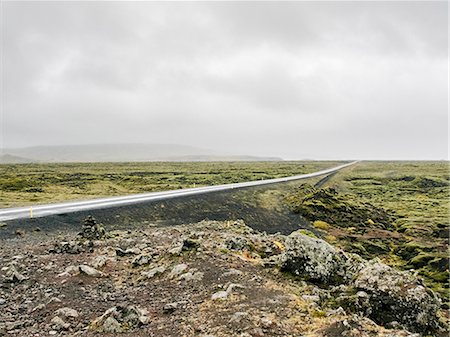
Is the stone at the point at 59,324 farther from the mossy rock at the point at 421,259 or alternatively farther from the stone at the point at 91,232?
the mossy rock at the point at 421,259

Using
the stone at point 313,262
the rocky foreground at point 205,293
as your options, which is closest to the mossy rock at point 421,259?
the rocky foreground at point 205,293

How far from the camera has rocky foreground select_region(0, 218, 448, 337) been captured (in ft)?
28.6

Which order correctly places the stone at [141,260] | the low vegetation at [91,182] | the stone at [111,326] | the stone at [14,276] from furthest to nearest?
the low vegetation at [91,182], the stone at [141,260], the stone at [14,276], the stone at [111,326]

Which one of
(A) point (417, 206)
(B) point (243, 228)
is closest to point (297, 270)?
(B) point (243, 228)

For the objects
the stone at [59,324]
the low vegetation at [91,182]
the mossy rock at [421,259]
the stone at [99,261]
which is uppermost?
the stone at [99,261]

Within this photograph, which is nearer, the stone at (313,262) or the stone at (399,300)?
the stone at (399,300)

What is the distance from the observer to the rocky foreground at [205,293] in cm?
871

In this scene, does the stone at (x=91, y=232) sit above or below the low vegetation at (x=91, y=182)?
above

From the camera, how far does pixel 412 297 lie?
406 inches

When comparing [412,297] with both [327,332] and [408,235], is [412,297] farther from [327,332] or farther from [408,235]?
[408,235]

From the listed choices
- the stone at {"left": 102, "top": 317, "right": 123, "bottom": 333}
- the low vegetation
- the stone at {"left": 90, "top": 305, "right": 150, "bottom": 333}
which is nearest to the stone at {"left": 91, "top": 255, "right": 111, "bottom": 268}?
the stone at {"left": 90, "top": 305, "right": 150, "bottom": 333}

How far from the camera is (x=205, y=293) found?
10.5 m

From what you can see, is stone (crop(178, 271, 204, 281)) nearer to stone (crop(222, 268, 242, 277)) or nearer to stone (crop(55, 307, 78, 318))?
stone (crop(222, 268, 242, 277))

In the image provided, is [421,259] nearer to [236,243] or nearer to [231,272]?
[236,243]
